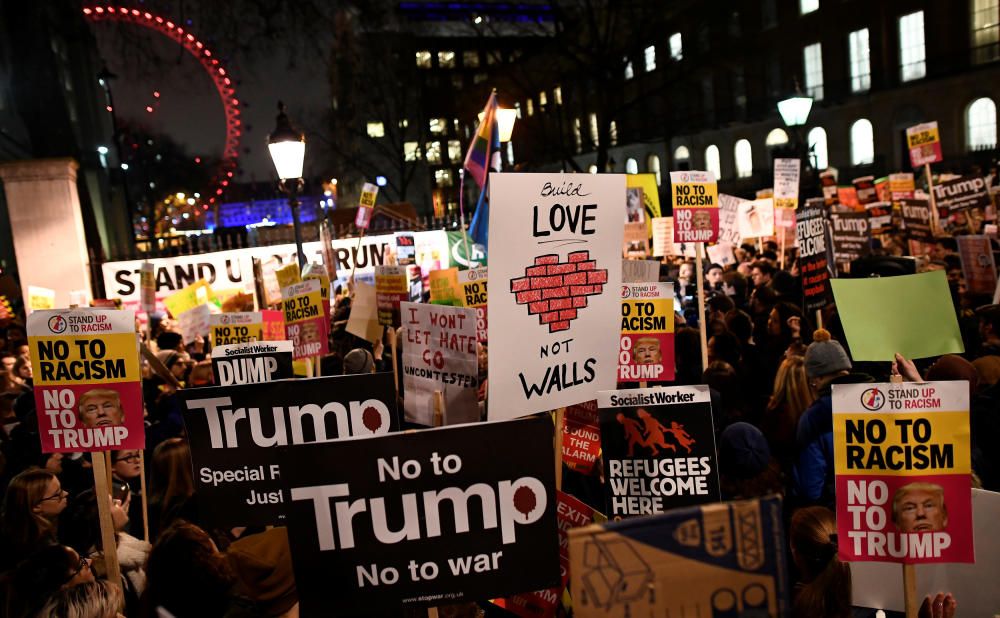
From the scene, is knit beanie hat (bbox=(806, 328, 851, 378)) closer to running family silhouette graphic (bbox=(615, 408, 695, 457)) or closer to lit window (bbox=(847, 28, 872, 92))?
running family silhouette graphic (bbox=(615, 408, 695, 457))

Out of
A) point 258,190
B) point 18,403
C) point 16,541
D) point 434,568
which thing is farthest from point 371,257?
point 258,190

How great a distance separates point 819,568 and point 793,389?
2585 millimetres

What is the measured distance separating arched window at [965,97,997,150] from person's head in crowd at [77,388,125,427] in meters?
39.5

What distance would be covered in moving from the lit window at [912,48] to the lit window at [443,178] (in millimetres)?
58757

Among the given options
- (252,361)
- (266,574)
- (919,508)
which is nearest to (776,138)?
(252,361)

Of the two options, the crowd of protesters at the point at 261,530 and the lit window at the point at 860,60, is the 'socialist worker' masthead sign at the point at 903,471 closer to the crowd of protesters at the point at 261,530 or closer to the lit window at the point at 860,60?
the crowd of protesters at the point at 261,530

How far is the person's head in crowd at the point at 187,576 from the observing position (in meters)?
3.50

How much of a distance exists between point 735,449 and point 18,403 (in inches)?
272

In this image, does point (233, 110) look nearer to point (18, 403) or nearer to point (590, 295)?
point (18, 403)

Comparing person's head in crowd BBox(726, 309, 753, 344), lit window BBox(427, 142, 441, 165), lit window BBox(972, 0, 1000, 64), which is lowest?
person's head in crowd BBox(726, 309, 753, 344)

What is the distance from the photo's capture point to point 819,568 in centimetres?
338

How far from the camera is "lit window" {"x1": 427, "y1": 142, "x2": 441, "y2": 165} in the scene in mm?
87812

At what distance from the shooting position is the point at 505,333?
3.94 metres

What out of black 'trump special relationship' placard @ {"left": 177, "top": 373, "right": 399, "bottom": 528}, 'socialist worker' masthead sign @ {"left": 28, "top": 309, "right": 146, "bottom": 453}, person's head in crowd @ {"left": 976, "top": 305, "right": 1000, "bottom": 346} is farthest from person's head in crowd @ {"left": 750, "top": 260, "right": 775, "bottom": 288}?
'socialist worker' masthead sign @ {"left": 28, "top": 309, "right": 146, "bottom": 453}
